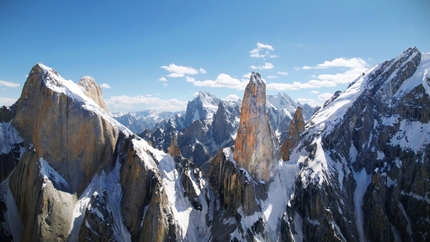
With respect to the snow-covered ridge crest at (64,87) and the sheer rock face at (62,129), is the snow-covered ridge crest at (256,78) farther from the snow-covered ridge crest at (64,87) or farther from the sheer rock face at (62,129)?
the sheer rock face at (62,129)

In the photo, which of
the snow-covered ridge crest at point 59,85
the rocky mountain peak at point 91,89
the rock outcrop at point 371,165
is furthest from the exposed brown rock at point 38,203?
the rock outcrop at point 371,165

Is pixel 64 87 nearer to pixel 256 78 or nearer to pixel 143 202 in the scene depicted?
pixel 143 202

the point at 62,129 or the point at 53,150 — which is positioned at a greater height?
the point at 62,129

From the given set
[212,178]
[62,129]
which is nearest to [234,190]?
[212,178]

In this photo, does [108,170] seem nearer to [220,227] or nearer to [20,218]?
[20,218]

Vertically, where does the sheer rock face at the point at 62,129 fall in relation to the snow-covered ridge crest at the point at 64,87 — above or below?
below

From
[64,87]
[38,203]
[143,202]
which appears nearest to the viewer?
[38,203]

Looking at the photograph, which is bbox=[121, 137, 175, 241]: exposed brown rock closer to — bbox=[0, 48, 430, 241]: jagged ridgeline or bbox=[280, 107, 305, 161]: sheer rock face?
bbox=[0, 48, 430, 241]: jagged ridgeline
